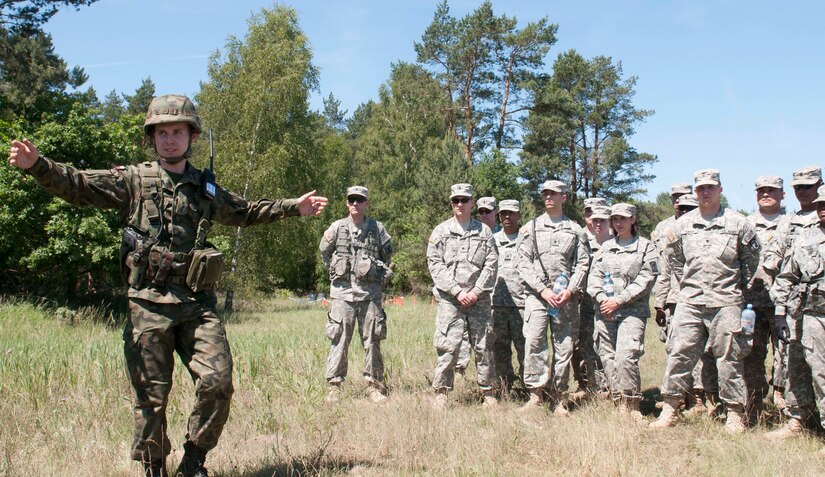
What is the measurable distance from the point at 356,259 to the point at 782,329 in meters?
4.45

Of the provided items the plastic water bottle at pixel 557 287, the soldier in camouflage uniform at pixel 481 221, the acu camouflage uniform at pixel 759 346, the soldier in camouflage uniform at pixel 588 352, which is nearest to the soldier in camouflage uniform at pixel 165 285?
the soldier in camouflage uniform at pixel 481 221

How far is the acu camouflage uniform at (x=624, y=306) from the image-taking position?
257 inches

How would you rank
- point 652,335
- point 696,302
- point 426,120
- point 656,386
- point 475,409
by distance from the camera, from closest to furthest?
point 696,302
point 475,409
point 656,386
point 652,335
point 426,120

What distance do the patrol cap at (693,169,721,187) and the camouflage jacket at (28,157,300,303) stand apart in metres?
4.39

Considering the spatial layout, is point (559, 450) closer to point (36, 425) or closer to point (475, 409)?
point (475, 409)

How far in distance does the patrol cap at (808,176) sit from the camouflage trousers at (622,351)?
206 centimetres

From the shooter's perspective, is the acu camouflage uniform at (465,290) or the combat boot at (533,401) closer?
the combat boot at (533,401)

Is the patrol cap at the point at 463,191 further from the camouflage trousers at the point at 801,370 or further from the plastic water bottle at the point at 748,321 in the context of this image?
the camouflage trousers at the point at 801,370

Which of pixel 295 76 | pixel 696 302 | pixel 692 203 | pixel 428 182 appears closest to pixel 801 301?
pixel 696 302

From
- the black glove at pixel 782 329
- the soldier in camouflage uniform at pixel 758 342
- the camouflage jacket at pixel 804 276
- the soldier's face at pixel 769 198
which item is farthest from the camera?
the soldier's face at pixel 769 198

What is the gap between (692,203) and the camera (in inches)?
288

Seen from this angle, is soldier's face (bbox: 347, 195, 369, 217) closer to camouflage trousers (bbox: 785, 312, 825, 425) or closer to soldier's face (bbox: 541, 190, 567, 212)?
soldier's face (bbox: 541, 190, 567, 212)

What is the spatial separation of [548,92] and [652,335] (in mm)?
19583

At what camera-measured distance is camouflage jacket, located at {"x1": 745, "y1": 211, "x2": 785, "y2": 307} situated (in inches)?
240
